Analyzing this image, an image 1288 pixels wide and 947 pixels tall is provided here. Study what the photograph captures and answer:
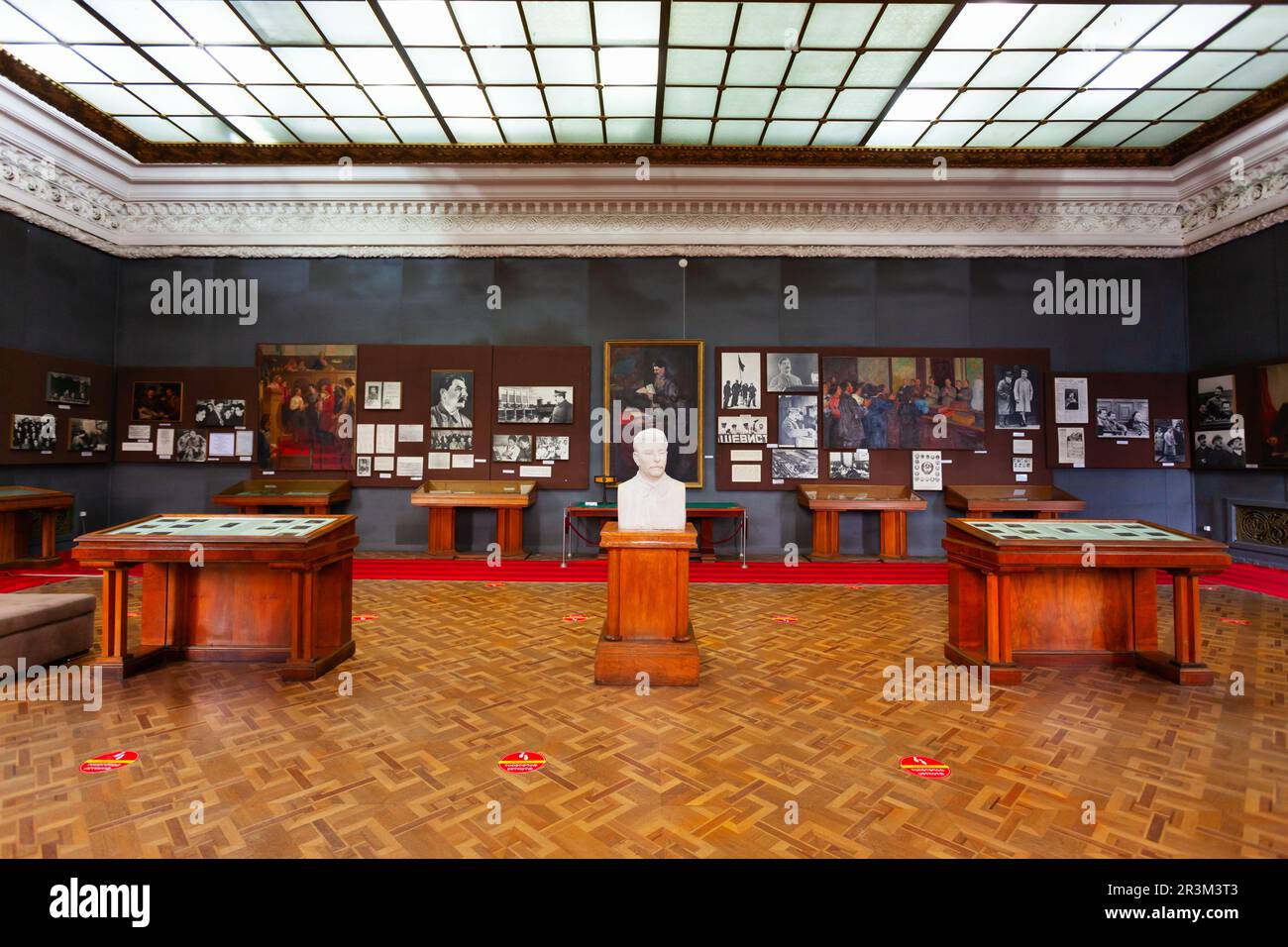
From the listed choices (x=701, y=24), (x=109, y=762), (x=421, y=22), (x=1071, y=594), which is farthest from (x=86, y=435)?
(x=1071, y=594)

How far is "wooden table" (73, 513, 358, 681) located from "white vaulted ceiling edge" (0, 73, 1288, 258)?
7.19 meters

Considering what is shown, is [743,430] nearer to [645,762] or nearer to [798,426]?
[798,426]

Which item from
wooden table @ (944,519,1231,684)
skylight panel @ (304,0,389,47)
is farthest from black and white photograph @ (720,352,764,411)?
skylight panel @ (304,0,389,47)

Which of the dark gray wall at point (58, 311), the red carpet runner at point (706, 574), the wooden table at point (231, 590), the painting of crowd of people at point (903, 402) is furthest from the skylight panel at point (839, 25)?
the dark gray wall at point (58, 311)

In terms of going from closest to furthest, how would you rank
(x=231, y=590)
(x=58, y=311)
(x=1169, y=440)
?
1. (x=231, y=590)
2. (x=58, y=311)
3. (x=1169, y=440)

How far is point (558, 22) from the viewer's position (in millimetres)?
6613

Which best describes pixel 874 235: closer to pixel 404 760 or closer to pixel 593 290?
pixel 593 290

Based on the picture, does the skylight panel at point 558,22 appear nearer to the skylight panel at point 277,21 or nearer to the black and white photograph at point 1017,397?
the skylight panel at point 277,21

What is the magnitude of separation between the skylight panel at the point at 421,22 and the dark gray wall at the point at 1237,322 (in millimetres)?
11730

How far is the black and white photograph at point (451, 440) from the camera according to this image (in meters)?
9.92

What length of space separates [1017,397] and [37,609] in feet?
41.0

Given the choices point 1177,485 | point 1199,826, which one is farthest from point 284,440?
point 1177,485

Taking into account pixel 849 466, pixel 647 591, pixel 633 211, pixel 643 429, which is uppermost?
pixel 633 211

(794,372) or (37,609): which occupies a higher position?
(794,372)
